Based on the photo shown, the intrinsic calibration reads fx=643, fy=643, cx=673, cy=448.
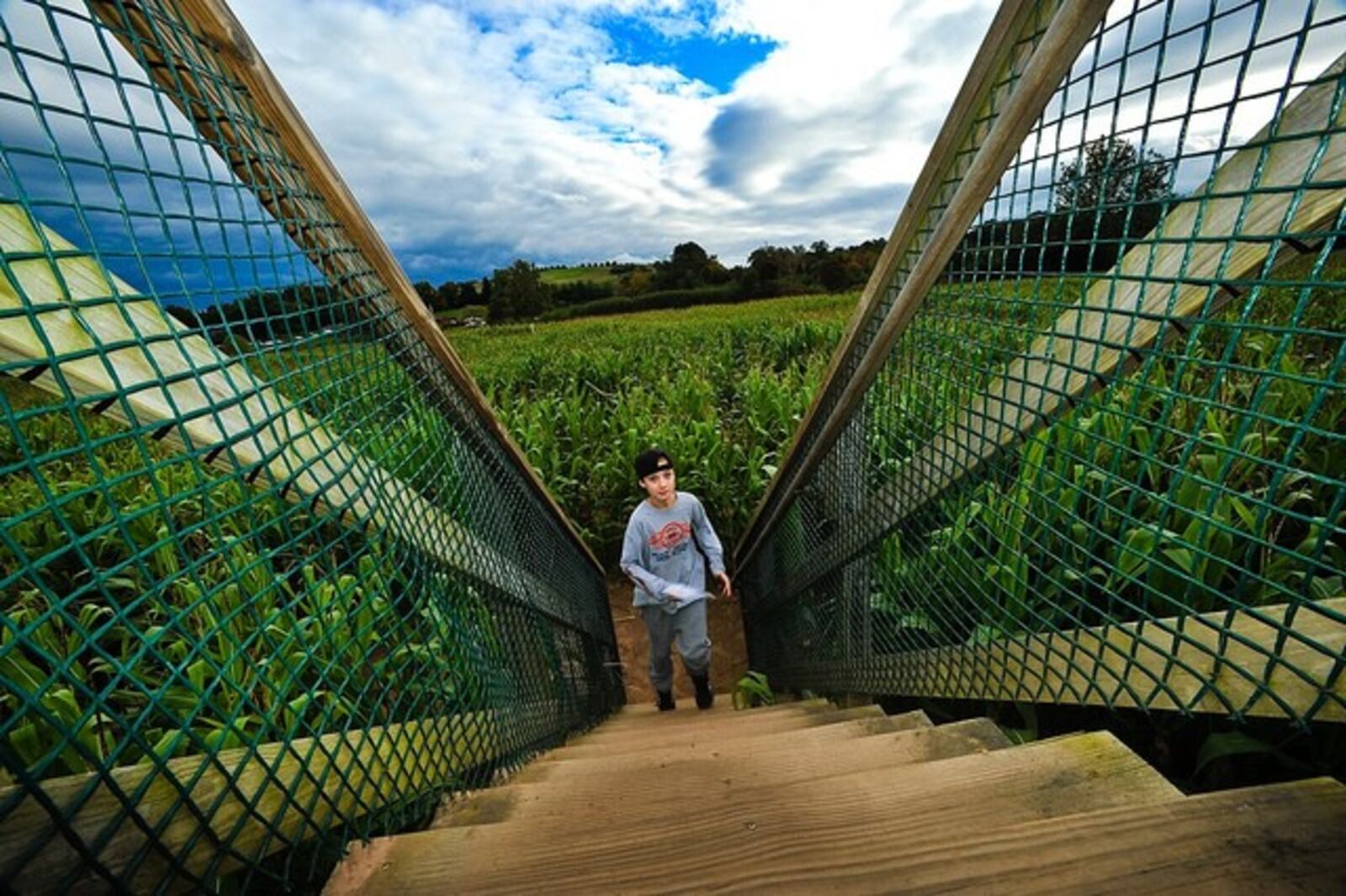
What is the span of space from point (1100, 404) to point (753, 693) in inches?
132

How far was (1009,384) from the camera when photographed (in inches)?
53.5

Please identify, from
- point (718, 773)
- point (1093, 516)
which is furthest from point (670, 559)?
point (718, 773)

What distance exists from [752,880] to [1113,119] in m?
1.17

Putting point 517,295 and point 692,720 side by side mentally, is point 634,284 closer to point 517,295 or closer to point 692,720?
point 517,295

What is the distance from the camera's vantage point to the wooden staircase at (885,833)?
688mm

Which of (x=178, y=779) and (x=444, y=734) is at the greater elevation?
(x=178, y=779)

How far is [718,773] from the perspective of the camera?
4.05ft

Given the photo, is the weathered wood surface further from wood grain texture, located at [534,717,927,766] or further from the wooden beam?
the wooden beam

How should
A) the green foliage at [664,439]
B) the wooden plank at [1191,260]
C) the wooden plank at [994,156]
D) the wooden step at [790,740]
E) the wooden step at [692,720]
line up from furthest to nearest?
the green foliage at [664,439]
the wooden step at [692,720]
the wooden step at [790,740]
the wooden plank at [994,156]
the wooden plank at [1191,260]

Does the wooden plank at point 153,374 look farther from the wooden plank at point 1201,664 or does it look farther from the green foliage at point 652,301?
the green foliage at point 652,301

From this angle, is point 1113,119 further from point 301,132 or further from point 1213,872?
point 301,132

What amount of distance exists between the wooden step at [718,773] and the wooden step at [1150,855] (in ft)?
1.10

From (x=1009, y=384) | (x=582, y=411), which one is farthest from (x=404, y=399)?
(x=582, y=411)

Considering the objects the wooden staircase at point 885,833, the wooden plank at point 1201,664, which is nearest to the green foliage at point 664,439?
the wooden plank at point 1201,664
